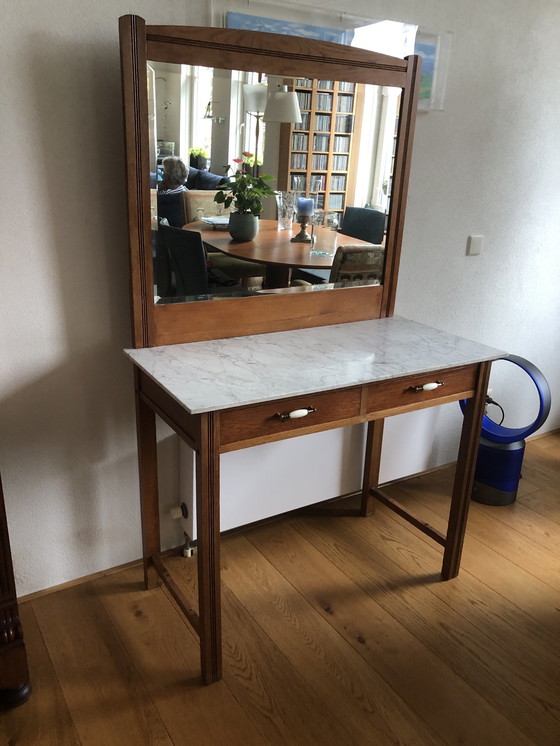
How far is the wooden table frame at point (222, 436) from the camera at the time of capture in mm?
1469

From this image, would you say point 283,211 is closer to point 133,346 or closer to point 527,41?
point 133,346

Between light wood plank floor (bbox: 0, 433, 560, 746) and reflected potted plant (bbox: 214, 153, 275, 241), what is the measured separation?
3.68ft

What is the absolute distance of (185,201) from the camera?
1.67m

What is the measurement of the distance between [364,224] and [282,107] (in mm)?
467

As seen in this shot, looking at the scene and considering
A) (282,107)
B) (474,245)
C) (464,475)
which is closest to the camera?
(282,107)

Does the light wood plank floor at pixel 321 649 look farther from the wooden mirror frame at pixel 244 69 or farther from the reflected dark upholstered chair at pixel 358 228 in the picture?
the reflected dark upholstered chair at pixel 358 228

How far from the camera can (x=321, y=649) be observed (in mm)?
1776

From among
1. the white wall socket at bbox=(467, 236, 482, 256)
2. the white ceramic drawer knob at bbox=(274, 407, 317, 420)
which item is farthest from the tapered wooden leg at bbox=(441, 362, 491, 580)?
the white wall socket at bbox=(467, 236, 482, 256)

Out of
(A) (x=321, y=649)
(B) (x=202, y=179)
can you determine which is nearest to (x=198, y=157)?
(B) (x=202, y=179)

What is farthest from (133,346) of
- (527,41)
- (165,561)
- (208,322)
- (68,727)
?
(527,41)

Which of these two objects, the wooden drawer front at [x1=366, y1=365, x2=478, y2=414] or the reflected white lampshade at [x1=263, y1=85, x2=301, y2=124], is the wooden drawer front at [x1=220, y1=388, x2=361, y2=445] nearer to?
the wooden drawer front at [x1=366, y1=365, x2=478, y2=414]

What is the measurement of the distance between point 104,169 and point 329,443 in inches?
46.9

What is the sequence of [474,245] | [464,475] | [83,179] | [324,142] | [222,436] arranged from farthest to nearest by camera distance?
1. [474,245]
2. [464,475]
3. [324,142]
4. [83,179]
5. [222,436]

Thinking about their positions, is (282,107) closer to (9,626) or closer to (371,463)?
(371,463)
